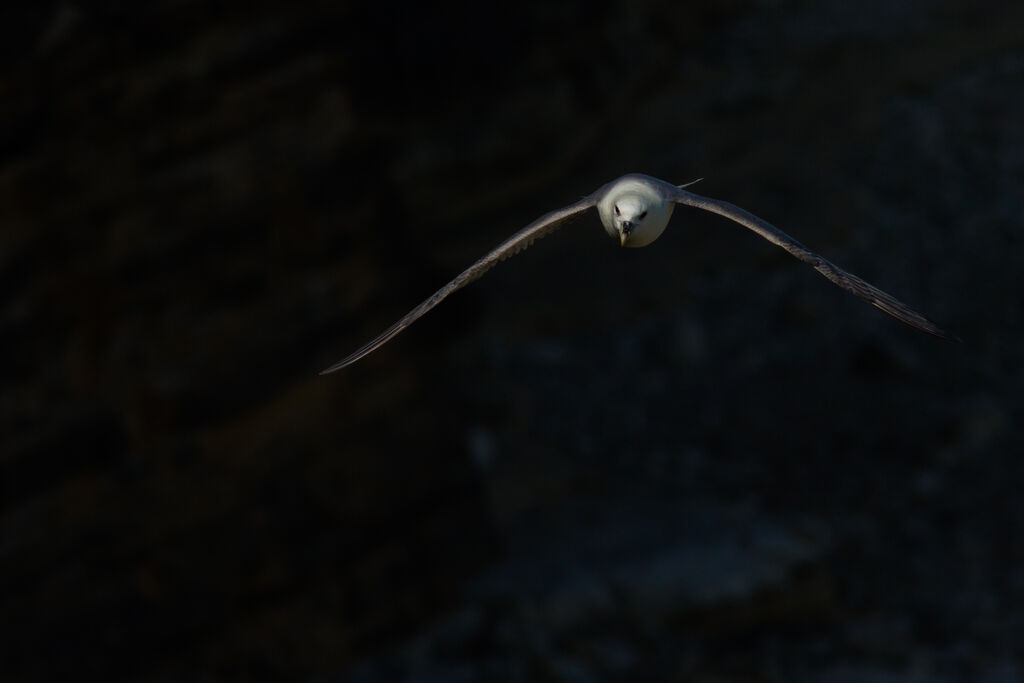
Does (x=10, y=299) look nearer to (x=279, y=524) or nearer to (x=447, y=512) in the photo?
(x=279, y=524)

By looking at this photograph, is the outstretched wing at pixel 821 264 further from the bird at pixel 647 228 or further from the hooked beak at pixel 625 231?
the hooked beak at pixel 625 231

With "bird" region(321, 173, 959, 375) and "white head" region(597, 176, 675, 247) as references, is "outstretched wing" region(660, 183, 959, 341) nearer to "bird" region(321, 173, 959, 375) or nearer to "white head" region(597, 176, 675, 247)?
"bird" region(321, 173, 959, 375)

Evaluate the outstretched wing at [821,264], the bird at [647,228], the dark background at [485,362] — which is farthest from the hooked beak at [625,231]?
the dark background at [485,362]

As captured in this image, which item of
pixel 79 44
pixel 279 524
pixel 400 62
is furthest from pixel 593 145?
pixel 79 44

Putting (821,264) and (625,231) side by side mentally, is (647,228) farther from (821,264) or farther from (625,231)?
(821,264)

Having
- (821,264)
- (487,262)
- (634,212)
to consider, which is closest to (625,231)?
(634,212)

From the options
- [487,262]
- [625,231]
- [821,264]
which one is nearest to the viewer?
[625,231]
